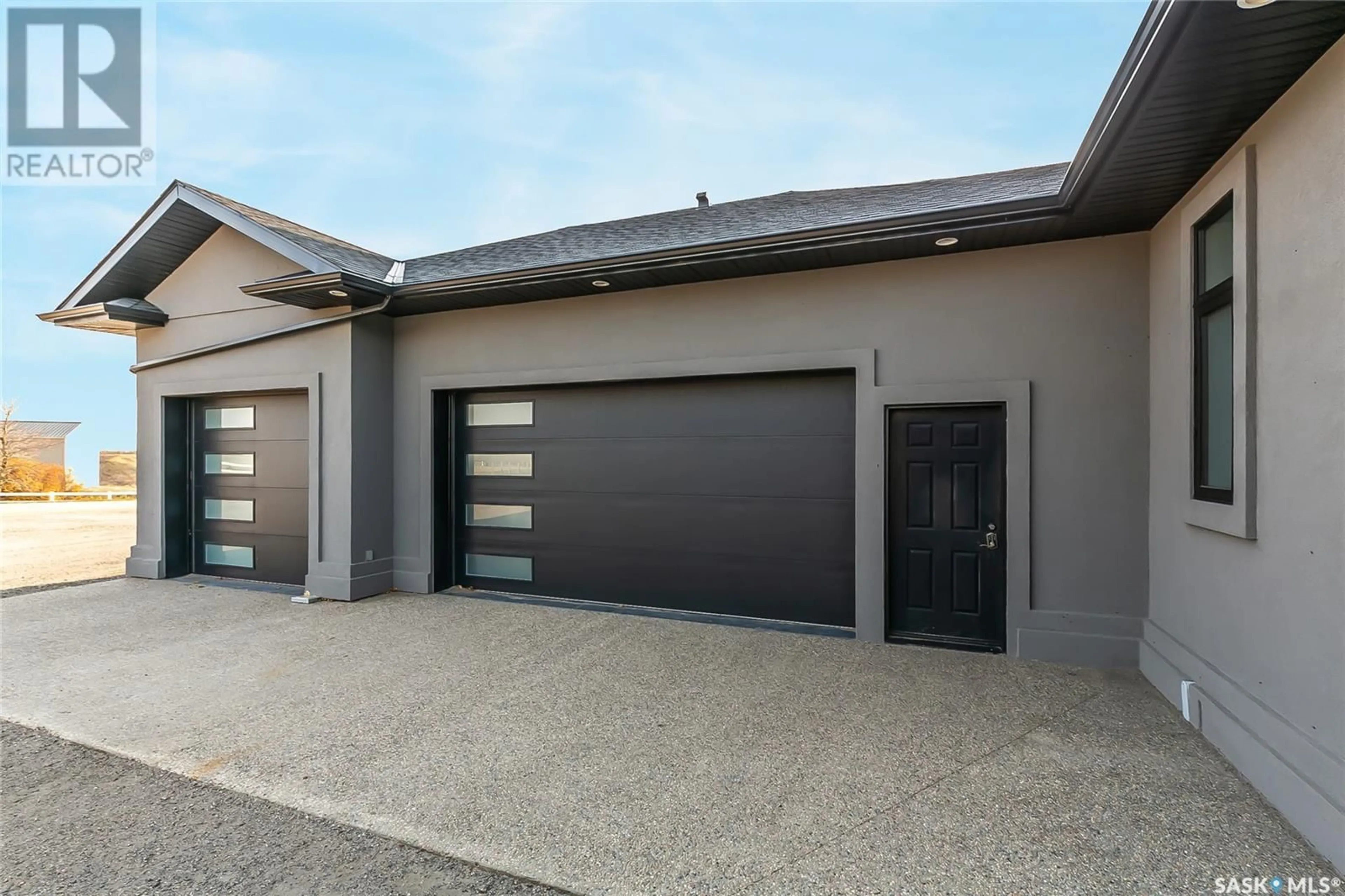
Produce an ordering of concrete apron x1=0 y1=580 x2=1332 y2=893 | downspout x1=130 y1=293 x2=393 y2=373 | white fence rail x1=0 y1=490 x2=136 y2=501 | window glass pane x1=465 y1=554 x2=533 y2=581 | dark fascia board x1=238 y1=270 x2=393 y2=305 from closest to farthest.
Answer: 1. concrete apron x1=0 y1=580 x2=1332 y2=893
2. dark fascia board x1=238 y1=270 x2=393 y2=305
3. downspout x1=130 y1=293 x2=393 y2=373
4. window glass pane x1=465 y1=554 x2=533 y2=581
5. white fence rail x1=0 y1=490 x2=136 y2=501

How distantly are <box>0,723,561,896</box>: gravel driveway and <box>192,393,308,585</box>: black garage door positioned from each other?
4.48m

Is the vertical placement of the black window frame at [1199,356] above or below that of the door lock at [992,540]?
above

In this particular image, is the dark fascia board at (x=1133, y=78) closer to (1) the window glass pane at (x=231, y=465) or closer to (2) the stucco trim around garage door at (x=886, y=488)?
(2) the stucco trim around garage door at (x=886, y=488)

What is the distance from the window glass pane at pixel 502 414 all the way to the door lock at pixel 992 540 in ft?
14.9

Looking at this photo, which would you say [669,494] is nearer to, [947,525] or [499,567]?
[499,567]

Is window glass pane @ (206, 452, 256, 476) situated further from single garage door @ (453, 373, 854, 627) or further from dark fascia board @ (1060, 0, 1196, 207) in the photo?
dark fascia board @ (1060, 0, 1196, 207)

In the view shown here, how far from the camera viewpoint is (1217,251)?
336 centimetres

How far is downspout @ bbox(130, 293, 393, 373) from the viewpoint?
6254 mm

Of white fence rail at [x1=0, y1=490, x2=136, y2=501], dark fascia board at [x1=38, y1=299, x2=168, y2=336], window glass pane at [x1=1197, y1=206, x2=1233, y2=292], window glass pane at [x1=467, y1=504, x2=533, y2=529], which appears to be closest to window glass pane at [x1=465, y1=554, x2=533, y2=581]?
window glass pane at [x1=467, y1=504, x2=533, y2=529]

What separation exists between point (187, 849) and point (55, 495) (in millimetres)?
27325

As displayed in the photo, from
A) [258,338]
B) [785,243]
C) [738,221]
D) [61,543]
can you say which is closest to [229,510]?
[258,338]

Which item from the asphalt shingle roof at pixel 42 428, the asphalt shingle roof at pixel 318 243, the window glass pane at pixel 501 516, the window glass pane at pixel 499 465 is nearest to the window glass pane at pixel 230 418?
the asphalt shingle roof at pixel 318 243

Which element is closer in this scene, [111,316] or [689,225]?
[689,225]

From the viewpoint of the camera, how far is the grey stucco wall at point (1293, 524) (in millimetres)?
2209
